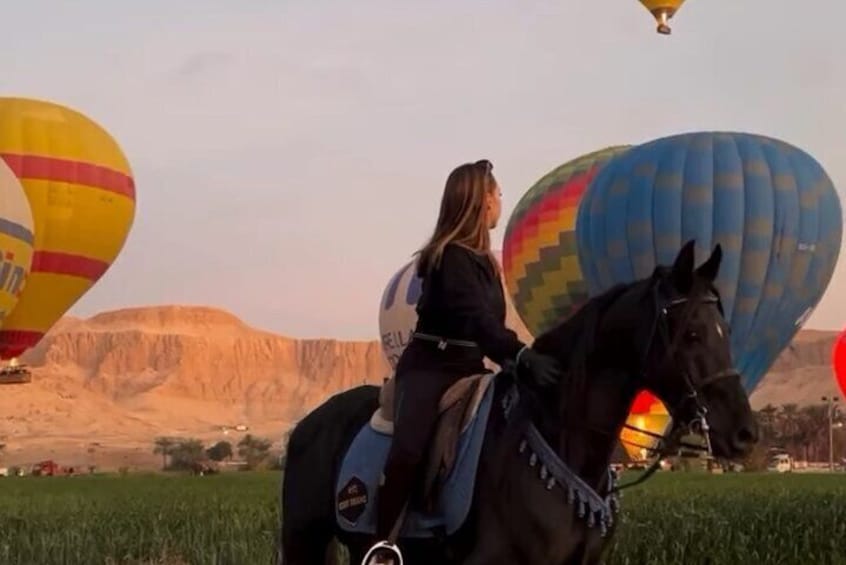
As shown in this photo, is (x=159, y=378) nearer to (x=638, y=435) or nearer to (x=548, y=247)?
(x=548, y=247)

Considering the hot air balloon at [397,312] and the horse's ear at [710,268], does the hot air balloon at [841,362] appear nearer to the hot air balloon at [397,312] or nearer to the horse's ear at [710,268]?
the hot air balloon at [397,312]

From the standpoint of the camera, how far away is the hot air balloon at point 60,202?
37.3m

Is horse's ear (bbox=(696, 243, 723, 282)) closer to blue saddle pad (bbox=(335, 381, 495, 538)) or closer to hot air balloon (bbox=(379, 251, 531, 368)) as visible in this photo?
blue saddle pad (bbox=(335, 381, 495, 538))

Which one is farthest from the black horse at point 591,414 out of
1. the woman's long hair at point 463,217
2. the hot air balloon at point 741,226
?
the hot air balloon at point 741,226

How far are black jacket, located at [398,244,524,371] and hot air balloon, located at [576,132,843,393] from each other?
23098 millimetres

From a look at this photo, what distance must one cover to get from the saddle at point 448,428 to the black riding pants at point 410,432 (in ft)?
0.10

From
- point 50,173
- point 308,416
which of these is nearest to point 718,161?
point 50,173

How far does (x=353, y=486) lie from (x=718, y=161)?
2574 centimetres

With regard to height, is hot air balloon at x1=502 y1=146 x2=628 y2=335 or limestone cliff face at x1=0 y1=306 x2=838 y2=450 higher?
hot air balloon at x1=502 y1=146 x2=628 y2=335

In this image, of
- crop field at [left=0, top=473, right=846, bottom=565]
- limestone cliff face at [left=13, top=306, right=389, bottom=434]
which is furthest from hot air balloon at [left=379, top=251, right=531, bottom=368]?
limestone cliff face at [left=13, top=306, right=389, bottom=434]

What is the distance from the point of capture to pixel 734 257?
29078 mm

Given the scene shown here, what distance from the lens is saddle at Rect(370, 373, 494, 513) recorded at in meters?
5.70

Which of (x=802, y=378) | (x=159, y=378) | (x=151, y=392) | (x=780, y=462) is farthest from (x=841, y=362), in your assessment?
(x=159, y=378)

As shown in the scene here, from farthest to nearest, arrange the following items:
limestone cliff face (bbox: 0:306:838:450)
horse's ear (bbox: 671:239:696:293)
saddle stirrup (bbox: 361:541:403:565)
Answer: limestone cliff face (bbox: 0:306:838:450), saddle stirrup (bbox: 361:541:403:565), horse's ear (bbox: 671:239:696:293)
